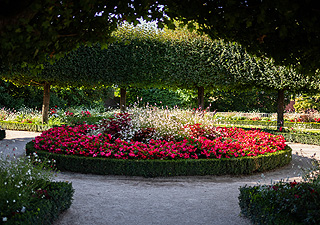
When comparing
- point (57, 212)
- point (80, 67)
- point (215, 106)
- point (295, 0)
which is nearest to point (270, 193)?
point (295, 0)

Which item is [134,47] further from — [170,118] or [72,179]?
[72,179]

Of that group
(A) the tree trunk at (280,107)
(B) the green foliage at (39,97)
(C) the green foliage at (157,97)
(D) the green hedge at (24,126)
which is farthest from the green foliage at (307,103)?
(D) the green hedge at (24,126)

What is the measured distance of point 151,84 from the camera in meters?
13.1

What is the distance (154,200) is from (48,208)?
1913mm

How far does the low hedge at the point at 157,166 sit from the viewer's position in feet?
20.6

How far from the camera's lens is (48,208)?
11.0ft

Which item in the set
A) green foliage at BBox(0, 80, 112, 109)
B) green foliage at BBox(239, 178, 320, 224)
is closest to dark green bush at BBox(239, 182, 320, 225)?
green foliage at BBox(239, 178, 320, 224)

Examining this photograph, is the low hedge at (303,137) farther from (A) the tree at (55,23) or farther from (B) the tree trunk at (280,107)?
(A) the tree at (55,23)

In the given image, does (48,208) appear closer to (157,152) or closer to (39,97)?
(157,152)

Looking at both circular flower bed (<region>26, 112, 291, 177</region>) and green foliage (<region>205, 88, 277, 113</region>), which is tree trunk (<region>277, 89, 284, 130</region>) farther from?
green foliage (<region>205, 88, 277, 113</region>)

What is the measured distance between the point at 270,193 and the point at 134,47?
986cm

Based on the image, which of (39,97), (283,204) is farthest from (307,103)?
(283,204)

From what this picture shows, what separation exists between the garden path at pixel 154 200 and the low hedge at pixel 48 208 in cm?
21

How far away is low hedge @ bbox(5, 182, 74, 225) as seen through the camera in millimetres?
2854
